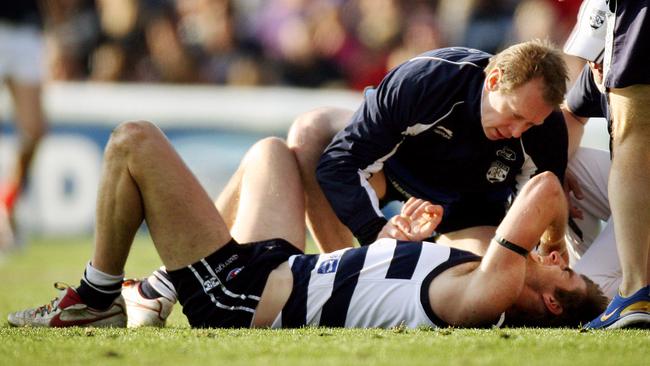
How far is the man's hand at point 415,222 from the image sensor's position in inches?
212

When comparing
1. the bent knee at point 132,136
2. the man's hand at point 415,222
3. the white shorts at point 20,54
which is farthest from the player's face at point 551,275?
the white shorts at point 20,54

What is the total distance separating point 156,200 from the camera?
5023 millimetres

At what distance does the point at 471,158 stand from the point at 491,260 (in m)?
1.32

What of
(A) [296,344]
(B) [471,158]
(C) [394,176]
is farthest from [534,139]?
(A) [296,344]

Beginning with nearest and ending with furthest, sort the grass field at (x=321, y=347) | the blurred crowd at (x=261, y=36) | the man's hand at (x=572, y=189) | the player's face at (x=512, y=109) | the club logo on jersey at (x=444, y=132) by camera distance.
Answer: the grass field at (x=321, y=347) → the player's face at (x=512, y=109) → the club logo on jersey at (x=444, y=132) → the man's hand at (x=572, y=189) → the blurred crowd at (x=261, y=36)

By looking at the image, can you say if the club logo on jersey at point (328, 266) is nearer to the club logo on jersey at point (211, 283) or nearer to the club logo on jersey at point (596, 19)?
the club logo on jersey at point (211, 283)

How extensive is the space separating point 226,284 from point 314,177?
4.21 feet

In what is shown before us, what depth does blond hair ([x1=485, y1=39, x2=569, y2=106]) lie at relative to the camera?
533 centimetres

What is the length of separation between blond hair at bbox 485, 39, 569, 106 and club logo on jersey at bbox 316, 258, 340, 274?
115 centimetres

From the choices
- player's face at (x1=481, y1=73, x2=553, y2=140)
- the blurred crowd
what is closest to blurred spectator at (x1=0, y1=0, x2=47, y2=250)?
the blurred crowd

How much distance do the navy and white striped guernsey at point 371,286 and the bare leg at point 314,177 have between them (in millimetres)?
1166

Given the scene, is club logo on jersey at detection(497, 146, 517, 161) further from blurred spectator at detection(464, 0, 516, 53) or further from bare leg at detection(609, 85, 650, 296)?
blurred spectator at detection(464, 0, 516, 53)

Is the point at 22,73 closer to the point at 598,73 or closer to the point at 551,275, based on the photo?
the point at 598,73

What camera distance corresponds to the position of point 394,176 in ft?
20.5
